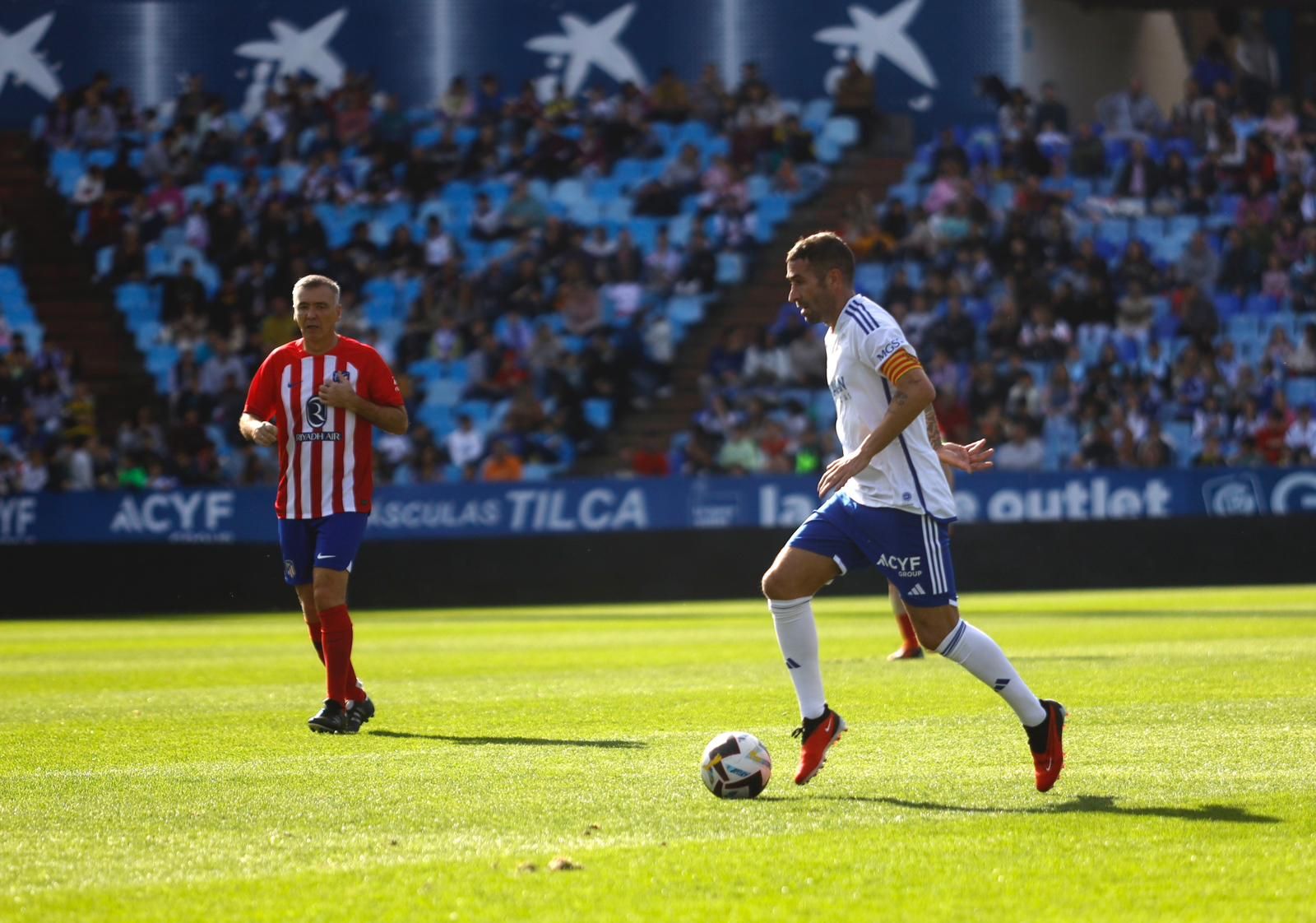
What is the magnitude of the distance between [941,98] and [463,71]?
8215 millimetres

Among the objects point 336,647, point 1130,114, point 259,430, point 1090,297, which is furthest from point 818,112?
point 336,647

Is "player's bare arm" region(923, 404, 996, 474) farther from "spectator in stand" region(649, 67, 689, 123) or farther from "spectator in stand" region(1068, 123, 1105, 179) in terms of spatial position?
"spectator in stand" region(649, 67, 689, 123)

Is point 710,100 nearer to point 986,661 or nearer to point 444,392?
point 444,392

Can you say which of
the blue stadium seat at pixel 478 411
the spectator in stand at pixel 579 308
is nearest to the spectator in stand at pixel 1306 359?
the spectator in stand at pixel 579 308

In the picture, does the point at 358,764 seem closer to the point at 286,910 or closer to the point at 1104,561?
the point at 286,910

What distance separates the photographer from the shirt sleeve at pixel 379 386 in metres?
8.79

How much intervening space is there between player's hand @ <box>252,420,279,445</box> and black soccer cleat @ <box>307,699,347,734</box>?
4.03 ft

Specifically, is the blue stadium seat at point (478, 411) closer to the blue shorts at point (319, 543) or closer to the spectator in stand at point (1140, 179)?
the spectator in stand at point (1140, 179)

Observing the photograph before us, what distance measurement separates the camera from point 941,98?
31.3m

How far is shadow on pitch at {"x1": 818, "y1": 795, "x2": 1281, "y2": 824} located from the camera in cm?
556

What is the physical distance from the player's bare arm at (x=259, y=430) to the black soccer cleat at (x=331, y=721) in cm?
123

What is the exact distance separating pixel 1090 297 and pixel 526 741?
743 inches

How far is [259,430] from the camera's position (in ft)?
28.0

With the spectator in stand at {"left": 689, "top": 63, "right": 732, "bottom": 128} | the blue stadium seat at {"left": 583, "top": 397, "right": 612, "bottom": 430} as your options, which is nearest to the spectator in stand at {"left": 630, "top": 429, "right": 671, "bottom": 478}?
the blue stadium seat at {"left": 583, "top": 397, "right": 612, "bottom": 430}
